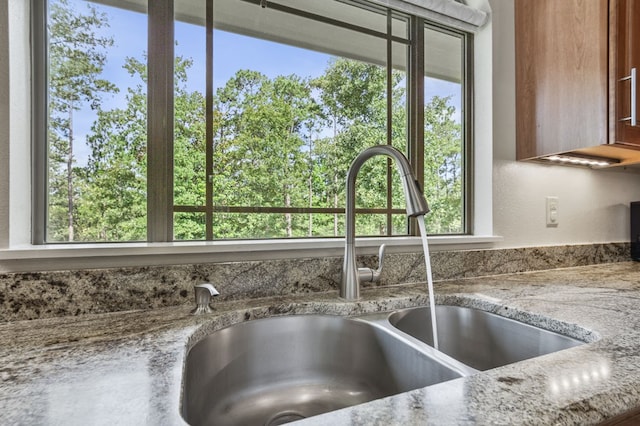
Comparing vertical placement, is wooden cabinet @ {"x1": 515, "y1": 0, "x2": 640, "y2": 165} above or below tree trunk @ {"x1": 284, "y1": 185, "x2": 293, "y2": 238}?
above

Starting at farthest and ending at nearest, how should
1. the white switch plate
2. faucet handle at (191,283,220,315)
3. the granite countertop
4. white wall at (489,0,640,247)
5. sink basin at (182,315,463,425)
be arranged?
1. the white switch plate
2. white wall at (489,0,640,247)
3. faucet handle at (191,283,220,315)
4. sink basin at (182,315,463,425)
5. the granite countertop

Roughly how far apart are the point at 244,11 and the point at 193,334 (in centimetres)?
105

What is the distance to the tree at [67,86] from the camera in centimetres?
88

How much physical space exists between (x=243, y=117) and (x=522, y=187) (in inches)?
46.8

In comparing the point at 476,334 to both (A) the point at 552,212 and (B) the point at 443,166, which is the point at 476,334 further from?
(A) the point at 552,212

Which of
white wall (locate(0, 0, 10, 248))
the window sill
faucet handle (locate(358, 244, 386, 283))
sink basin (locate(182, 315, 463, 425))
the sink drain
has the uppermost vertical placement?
white wall (locate(0, 0, 10, 248))

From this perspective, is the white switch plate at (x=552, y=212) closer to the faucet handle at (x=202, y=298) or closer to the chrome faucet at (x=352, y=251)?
the chrome faucet at (x=352, y=251)

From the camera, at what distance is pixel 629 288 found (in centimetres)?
104

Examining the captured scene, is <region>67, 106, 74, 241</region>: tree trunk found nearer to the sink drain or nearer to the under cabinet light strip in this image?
the sink drain

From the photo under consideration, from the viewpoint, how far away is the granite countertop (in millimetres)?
359

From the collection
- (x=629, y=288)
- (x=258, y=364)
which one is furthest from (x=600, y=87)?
(x=258, y=364)

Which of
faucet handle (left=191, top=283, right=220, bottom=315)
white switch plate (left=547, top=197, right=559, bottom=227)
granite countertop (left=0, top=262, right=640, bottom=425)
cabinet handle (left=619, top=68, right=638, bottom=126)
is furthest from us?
white switch plate (left=547, top=197, right=559, bottom=227)

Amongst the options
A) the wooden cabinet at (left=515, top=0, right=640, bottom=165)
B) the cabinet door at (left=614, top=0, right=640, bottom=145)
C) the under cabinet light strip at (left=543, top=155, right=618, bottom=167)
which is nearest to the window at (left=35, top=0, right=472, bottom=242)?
the wooden cabinet at (left=515, top=0, right=640, bottom=165)

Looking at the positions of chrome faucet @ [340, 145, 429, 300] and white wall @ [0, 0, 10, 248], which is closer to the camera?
white wall @ [0, 0, 10, 248]
